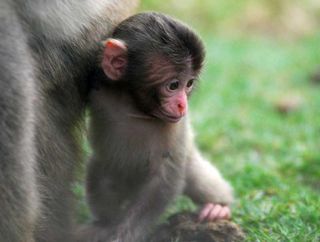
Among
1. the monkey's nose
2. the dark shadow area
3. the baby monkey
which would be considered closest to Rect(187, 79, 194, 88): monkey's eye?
the baby monkey

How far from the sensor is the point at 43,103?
10.7ft

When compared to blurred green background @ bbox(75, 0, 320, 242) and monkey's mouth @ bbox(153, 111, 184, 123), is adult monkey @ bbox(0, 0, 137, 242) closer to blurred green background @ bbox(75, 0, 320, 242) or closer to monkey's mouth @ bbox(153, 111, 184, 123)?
monkey's mouth @ bbox(153, 111, 184, 123)

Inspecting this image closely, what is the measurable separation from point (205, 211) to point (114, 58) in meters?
1.17

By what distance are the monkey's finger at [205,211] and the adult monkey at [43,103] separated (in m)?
0.81

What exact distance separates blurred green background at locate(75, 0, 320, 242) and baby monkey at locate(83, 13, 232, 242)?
0.53m

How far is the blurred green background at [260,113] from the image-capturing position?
174 inches

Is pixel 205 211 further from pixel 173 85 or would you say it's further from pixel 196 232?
pixel 173 85

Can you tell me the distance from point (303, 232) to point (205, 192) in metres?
0.74

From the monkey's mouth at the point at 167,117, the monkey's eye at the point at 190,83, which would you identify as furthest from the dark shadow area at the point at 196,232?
the monkey's eye at the point at 190,83

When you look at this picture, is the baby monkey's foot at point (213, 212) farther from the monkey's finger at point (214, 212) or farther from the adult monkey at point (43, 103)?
the adult monkey at point (43, 103)

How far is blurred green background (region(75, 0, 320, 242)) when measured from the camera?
442 cm

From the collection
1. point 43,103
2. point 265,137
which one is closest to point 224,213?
point 43,103

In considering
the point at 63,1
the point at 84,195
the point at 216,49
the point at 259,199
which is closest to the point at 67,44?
the point at 63,1

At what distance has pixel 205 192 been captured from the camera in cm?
438
